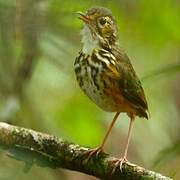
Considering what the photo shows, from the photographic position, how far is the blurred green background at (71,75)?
6251 millimetres

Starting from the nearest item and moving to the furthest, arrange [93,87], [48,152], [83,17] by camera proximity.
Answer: [48,152] → [93,87] → [83,17]

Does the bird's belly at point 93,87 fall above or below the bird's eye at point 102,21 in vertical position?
below

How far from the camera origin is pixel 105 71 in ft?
20.3

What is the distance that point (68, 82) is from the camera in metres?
8.52

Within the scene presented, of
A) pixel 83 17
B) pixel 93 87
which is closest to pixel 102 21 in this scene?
pixel 83 17

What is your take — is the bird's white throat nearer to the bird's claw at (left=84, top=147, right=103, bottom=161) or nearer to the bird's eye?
the bird's eye

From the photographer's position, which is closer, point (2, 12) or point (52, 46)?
point (2, 12)

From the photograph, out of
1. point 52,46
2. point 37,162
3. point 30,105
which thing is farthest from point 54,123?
point 37,162

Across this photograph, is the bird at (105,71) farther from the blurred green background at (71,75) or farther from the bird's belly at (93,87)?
Result: the blurred green background at (71,75)

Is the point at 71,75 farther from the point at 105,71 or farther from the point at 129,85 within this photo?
the point at 105,71

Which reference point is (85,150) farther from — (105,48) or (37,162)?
(105,48)

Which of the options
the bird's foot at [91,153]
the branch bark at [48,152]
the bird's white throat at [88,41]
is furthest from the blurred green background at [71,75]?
the bird's foot at [91,153]

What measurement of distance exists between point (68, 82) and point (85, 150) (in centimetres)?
260

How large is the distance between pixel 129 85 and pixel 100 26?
0.51 metres
